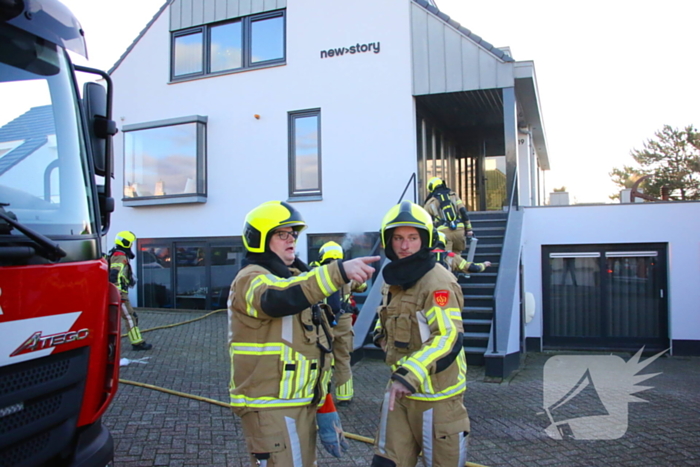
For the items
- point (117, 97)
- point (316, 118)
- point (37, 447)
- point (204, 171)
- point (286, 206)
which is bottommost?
point (37, 447)

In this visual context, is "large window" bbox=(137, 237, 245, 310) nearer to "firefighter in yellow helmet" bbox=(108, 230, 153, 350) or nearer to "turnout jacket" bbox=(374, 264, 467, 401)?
"firefighter in yellow helmet" bbox=(108, 230, 153, 350)

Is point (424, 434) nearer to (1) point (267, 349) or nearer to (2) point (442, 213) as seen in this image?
(1) point (267, 349)

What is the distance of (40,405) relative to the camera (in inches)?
106

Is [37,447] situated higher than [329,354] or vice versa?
[329,354]

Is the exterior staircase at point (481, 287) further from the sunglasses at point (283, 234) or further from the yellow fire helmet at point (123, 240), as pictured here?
the yellow fire helmet at point (123, 240)

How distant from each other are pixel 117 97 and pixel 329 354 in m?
13.8

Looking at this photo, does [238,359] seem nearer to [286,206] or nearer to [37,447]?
[286,206]

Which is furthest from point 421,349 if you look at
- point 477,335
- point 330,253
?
point 477,335

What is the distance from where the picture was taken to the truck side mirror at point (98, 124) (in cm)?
341

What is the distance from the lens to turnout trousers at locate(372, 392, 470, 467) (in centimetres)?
291

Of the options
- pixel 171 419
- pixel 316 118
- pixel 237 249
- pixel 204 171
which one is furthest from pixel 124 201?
pixel 171 419

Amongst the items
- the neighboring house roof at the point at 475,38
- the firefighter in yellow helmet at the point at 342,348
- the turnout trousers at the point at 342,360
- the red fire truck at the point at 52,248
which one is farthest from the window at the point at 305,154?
the red fire truck at the point at 52,248

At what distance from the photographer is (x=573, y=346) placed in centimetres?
1034

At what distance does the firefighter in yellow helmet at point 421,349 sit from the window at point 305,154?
9208 mm
